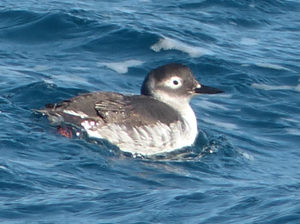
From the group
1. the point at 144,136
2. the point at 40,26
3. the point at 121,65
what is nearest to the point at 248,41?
the point at 121,65

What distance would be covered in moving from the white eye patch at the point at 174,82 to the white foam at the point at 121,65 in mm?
3142

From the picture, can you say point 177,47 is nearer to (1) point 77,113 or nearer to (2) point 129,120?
(2) point 129,120

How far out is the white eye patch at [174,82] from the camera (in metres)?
14.1

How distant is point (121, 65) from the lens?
17.6 metres

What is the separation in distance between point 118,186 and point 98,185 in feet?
0.83

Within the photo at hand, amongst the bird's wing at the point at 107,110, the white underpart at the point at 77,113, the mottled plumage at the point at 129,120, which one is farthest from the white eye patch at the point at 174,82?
the white underpart at the point at 77,113

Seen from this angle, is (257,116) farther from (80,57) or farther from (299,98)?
(80,57)

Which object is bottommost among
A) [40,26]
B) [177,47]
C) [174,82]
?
[174,82]

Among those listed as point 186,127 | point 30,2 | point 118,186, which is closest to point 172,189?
point 118,186

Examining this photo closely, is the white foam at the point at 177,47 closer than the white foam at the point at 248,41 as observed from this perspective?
Yes

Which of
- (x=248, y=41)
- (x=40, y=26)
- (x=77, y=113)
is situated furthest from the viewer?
(x=248, y=41)

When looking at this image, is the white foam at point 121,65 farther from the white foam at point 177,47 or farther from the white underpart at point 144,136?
the white underpart at point 144,136

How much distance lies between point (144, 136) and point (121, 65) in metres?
4.31

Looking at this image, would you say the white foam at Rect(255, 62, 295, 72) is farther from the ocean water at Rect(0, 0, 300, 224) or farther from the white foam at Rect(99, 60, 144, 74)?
the white foam at Rect(99, 60, 144, 74)
